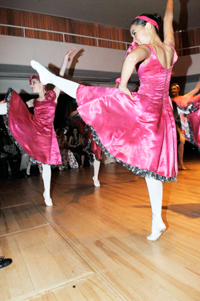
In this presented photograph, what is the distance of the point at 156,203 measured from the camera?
155 cm

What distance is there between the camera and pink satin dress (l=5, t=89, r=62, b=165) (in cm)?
258

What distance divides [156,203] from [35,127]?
5.54 ft

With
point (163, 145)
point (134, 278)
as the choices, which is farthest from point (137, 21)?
point (134, 278)

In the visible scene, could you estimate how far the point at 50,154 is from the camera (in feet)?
9.04

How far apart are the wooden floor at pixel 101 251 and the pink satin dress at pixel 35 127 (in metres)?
0.59

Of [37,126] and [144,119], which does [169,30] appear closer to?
[144,119]

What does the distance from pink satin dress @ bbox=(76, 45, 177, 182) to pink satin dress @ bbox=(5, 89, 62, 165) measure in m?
1.30

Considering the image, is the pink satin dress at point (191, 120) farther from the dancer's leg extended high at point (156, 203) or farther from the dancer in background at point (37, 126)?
the dancer in background at point (37, 126)

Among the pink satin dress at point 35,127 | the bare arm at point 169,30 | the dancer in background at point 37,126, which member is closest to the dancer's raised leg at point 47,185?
the dancer in background at point 37,126

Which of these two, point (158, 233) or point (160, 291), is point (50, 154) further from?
point (160, 291)

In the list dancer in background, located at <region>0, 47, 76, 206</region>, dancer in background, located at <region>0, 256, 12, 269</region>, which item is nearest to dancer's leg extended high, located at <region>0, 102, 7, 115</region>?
dancer in background, located at <region>0, 47, 76, 206</region>

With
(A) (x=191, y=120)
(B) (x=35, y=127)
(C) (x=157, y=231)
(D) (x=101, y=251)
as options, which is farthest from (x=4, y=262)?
(A) (x=191, y=120)

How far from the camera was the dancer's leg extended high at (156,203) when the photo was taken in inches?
59.9

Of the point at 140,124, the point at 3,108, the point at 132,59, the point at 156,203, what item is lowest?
the point at 156,203
